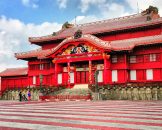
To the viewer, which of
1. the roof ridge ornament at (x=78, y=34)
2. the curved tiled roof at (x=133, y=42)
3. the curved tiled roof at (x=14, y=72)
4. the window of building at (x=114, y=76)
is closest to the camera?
the curved tiled roof at (x=133, y=42)

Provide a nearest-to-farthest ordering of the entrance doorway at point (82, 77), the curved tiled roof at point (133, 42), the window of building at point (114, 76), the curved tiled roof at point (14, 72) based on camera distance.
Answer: the curved tiled roof at point (133, 42) < the window of building at point (114, 76) < the entrance doorway at point (82, 77) < the curved tiled roof at point (14, 72)

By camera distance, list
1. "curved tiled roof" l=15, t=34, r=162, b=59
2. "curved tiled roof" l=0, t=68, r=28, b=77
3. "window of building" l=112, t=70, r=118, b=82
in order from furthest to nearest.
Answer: "curved tiled roof" l=0, t=68, r=28, b=77, "window of building" l=112, t=70, r=118, b=82, "curved tiled roof" l=15, t=34, r=162, b=59

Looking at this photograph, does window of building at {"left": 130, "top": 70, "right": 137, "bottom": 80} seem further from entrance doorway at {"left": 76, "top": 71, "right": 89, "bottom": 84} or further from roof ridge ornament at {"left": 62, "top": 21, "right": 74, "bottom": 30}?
roof ridge ornament at {"left": 62, "top": 21, "right": 74, "bottom": 30}

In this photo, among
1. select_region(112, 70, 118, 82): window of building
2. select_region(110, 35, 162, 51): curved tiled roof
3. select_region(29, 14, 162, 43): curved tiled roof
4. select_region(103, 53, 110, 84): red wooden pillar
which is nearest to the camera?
select_region(110, 35, 162, 51): curved tiled roof

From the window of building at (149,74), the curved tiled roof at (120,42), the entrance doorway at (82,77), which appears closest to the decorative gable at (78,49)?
the curved tiled roof at (120,42)

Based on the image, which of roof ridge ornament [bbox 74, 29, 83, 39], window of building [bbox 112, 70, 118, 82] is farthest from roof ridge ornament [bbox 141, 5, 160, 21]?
roof ridge ornament [bbox 74, 29, 83, 39]

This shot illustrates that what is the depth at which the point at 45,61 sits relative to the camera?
49.9m

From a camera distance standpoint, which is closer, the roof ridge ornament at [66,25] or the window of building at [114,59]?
the window of building at [114,59]

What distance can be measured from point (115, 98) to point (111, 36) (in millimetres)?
13306

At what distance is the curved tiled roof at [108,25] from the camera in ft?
148

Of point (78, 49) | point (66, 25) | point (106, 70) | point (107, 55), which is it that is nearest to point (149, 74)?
point (106, 70)

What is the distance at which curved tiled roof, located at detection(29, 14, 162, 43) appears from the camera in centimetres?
4506

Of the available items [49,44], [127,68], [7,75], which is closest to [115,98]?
[127,68]

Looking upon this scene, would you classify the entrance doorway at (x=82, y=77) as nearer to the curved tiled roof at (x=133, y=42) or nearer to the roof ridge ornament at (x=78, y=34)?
the roof ridge ornament at (x=78, y=34)
